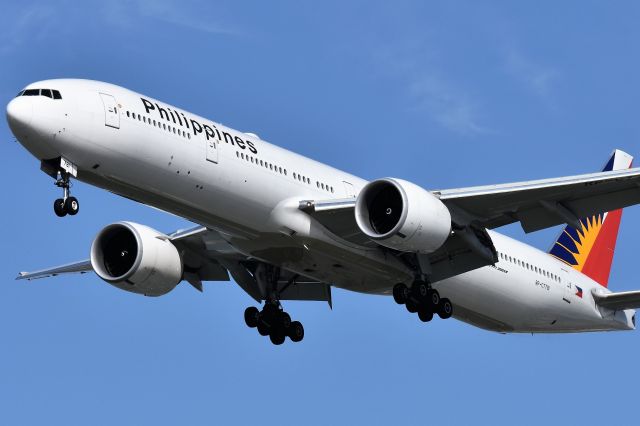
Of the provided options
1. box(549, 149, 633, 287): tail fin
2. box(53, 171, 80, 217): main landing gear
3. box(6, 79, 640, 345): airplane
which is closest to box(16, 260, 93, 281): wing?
box(6, 79, 640, 345): airplane

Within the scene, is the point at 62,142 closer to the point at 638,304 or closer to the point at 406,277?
the point at 406,277

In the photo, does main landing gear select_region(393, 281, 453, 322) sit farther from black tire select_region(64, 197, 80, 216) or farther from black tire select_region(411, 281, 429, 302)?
black tire select_region(64, 197, 80, 216)

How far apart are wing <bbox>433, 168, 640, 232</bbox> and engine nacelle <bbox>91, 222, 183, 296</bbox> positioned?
855 cm

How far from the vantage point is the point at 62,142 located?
1335 inches

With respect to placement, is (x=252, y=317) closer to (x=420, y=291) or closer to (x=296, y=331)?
(x=296, y=331)

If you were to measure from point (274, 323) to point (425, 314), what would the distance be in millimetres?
5206

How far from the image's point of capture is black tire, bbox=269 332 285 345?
41.9 metres

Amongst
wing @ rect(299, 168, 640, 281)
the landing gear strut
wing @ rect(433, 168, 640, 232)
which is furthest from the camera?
the landing gear strut

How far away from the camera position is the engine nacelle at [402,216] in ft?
119

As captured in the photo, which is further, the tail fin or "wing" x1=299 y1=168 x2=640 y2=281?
the tail fin

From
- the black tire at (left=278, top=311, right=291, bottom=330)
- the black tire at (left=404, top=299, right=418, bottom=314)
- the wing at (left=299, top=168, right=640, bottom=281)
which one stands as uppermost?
the wing at (left=299, top=168, right=640, bottom=281)

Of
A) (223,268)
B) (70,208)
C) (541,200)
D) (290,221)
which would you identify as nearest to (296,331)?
(223,268)

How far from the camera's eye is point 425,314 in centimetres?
3891

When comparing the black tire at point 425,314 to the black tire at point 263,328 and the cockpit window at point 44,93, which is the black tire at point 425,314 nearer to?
the black tire at point 263,328
